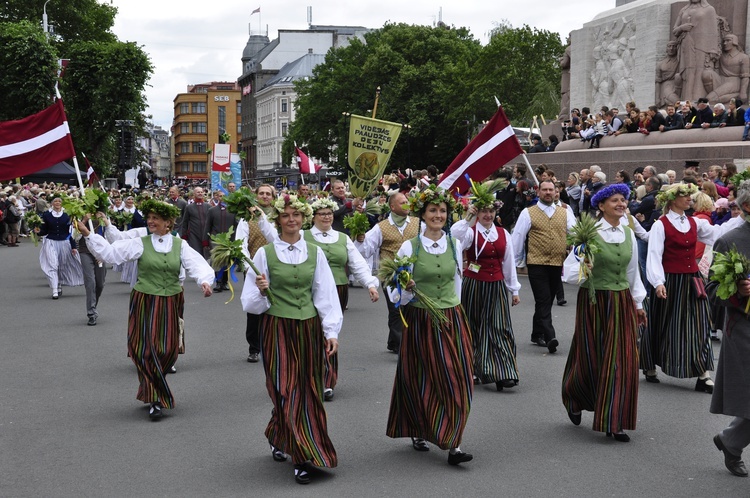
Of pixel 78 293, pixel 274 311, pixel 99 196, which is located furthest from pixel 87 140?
pixel 274 311

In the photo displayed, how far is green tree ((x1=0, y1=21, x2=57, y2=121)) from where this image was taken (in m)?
48.6

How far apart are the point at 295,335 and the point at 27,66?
156ft

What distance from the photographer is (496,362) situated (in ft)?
29.7

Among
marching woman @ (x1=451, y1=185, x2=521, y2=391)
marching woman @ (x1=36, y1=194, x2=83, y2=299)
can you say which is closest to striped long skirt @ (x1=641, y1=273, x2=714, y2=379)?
marching woman @ (x1=451, y1=185, x2=521, y2=391)

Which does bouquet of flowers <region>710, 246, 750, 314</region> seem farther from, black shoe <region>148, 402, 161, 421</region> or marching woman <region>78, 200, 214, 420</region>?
black shoe <region>148, 402, 161, 421</region>

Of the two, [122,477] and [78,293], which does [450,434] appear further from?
[78,293]

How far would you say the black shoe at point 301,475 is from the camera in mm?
6152

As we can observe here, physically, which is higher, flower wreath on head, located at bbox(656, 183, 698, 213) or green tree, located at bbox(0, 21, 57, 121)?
green tree, located at bbox(0, 21, 57, 121)

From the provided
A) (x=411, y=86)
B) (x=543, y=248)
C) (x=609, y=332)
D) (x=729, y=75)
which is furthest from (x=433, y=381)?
(x=411, y=86)

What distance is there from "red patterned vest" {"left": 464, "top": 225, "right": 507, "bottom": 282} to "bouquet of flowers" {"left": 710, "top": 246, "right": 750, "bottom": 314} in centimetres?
358

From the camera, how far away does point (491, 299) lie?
9.28m

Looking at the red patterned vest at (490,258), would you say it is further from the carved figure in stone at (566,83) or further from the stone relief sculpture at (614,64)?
the carved figure in stone at (566,83)

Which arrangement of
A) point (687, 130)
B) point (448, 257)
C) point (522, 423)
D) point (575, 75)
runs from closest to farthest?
point (448, 257) < point (522, 423) < point (687, 130) < point (575, 75)

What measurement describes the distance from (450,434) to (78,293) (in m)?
13.4
